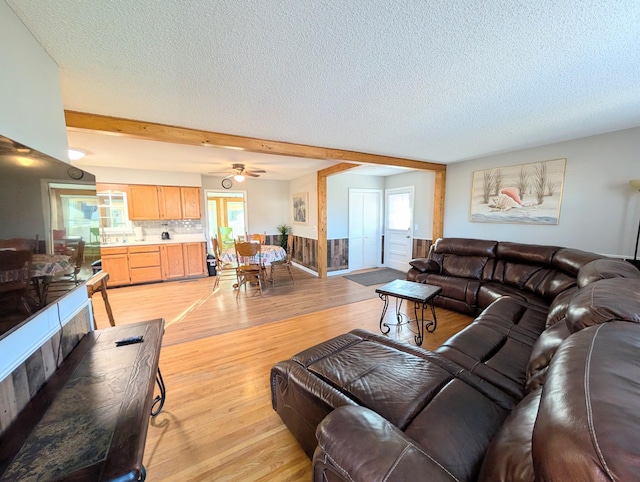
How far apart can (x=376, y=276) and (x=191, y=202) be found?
4556mm

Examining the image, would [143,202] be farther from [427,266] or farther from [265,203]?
[427,266]

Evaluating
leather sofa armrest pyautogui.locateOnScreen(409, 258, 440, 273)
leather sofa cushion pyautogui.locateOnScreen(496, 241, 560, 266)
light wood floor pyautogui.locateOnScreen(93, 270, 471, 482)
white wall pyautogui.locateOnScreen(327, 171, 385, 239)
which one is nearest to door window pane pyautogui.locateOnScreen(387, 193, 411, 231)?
white wall pyautogui.locateOnScreen(327, 171, 385, 239)

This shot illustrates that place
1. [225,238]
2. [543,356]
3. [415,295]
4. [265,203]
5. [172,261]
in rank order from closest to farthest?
[543,356] → [415,295] → [172,261] → [265,203] → [225,238]

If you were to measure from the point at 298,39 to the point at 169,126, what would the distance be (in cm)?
198

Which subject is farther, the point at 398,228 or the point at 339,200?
the point at 398,228

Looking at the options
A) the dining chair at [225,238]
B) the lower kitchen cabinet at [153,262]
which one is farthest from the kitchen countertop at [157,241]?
the dining chair at [225,238]

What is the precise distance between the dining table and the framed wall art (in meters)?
5.19

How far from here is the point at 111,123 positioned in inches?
95.3

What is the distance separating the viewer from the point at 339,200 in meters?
5.96

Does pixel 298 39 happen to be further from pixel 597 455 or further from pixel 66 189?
pixel 597 455

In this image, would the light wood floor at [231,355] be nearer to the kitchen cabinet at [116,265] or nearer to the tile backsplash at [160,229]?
the kitchen cabinet at [116,265]

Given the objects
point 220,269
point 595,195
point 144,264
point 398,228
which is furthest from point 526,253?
point 144,264

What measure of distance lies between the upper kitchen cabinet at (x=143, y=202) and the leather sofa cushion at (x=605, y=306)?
6.44 metres

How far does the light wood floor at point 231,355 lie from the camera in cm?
150
